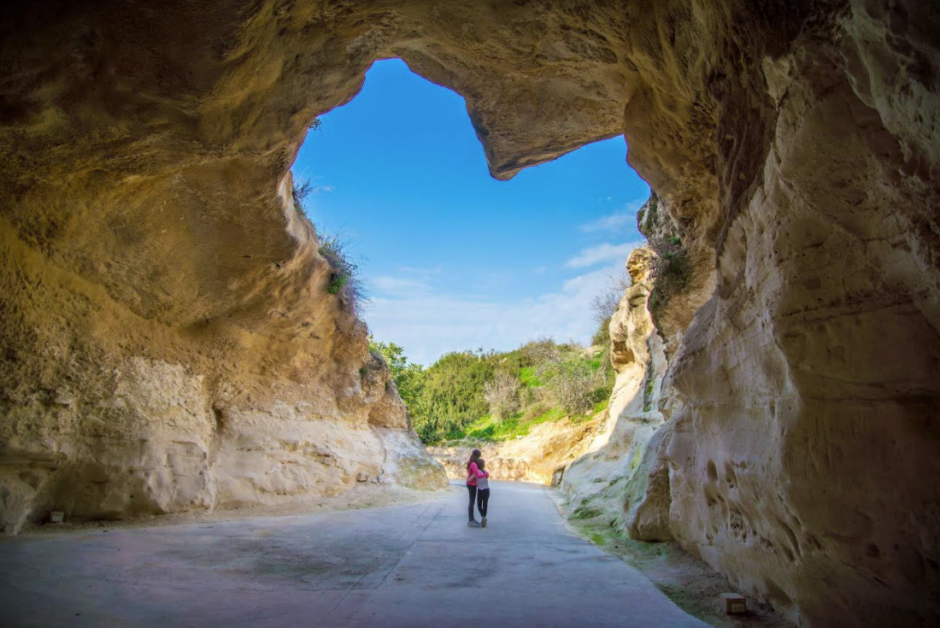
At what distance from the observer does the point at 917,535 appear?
7.11 feet

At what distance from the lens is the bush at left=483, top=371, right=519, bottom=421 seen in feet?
97.8

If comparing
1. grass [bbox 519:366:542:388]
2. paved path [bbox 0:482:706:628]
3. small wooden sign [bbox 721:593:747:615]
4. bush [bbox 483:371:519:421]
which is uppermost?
grass [bbox 519:366:542:388]

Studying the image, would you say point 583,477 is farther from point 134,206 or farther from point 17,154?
point 17,154

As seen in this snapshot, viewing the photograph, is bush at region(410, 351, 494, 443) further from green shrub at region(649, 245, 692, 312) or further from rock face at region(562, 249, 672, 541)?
green shrub at region(649, 245, 692, 312)

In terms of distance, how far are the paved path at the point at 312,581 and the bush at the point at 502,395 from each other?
78.9 feet

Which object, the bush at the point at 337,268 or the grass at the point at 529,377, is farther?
the grass at the point at 529,377

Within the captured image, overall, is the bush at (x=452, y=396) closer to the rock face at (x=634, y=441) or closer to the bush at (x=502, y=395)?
the bush at (x=502, y=395)

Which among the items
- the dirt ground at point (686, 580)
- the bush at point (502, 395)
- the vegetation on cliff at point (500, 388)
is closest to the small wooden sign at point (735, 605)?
the dirt ground at point (686, 580)

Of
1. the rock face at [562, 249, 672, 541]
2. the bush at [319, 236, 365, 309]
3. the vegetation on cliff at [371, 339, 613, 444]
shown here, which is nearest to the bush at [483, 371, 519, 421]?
the vegetation on cliff at [371, 339, 613, 444]

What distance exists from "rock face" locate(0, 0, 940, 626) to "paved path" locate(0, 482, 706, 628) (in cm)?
107

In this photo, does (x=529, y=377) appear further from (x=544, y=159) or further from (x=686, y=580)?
(x=686, y=580)

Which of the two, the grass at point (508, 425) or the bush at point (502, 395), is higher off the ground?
the bush at point (502, 395)

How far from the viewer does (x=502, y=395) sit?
30.4m

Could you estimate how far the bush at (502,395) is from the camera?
29812 mm
